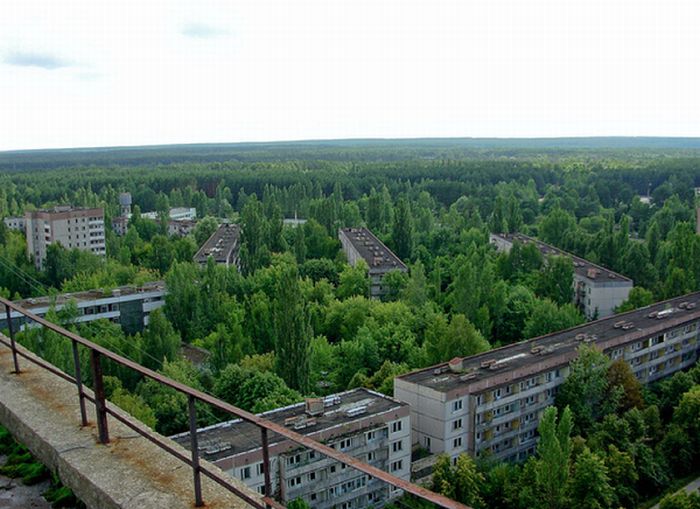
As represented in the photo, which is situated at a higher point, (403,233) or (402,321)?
(403,233)

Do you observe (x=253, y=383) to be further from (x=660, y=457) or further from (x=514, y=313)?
(x=514, y=313)

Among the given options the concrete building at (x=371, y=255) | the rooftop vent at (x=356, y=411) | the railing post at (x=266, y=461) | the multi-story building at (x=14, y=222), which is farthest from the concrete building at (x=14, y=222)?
the railing post at (x=266, y=461)

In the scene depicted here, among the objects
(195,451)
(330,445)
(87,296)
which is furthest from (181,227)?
(195,451)

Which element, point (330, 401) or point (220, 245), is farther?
point (220, 245)

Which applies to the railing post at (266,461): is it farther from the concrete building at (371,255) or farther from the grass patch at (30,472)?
the concrete building at (371,255)

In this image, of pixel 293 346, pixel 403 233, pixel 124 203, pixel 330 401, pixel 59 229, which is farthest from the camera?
pixel 124 203

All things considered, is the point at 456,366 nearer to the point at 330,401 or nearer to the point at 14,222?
the point at 330,401
